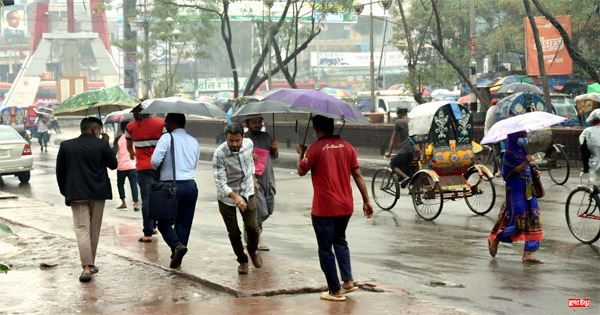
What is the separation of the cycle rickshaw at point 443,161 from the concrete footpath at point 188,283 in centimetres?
398

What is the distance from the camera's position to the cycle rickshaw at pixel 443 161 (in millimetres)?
13508

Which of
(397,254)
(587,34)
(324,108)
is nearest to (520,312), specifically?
(324,108)

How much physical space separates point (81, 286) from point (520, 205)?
15.8 feet

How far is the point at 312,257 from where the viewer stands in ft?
33.4

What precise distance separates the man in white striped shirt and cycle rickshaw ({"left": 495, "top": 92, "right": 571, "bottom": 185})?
10698 mm

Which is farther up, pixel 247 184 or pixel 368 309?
pixel 247 184

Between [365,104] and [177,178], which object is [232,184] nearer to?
[177,178]

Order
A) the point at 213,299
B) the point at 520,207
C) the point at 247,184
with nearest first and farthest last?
the point at 213,299
the point at 247,184
the point at 520,207

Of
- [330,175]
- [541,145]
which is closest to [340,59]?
[541,145]

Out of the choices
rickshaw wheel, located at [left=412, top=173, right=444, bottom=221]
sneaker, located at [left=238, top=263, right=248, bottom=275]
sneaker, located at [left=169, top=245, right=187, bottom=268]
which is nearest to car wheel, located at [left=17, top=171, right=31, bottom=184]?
rickshaw wheel, located at [left=412, top=173, right=444, bottom=221]

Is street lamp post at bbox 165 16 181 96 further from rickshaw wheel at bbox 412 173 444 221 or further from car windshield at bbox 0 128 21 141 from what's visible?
rickshaw wheel at bbox 412 173 444 221

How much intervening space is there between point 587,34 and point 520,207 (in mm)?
30824

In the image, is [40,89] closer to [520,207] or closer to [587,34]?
[587,34]

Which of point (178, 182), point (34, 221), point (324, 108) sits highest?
point (324, 108)
